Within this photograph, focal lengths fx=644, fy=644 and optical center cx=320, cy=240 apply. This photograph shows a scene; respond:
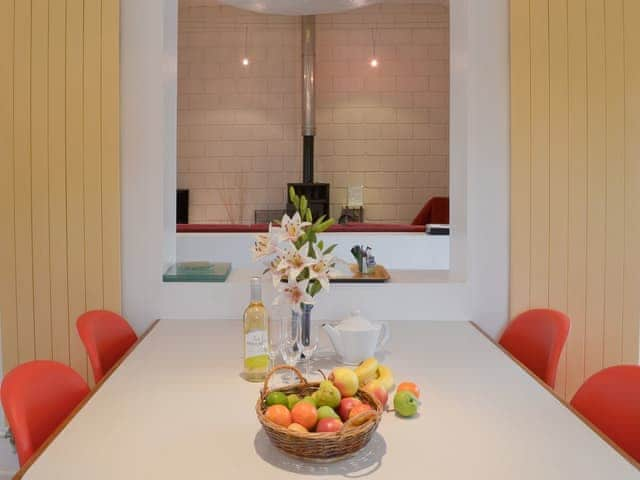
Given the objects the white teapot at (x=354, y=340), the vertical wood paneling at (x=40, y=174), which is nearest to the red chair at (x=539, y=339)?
the white teapot at (x=354, y=340)

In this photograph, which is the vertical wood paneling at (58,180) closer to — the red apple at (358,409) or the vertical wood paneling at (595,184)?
the red apple at (358,409)

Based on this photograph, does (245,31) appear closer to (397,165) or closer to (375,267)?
(397,165)

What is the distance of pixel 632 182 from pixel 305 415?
1887 millimetres

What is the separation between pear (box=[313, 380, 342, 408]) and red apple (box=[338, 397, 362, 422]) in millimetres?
12

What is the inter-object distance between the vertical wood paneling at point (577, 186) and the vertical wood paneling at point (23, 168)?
2.11 m

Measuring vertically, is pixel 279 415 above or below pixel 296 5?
below

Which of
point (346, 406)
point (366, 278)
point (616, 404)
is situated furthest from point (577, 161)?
point (346, 406)

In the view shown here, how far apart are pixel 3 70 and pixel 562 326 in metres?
2.25

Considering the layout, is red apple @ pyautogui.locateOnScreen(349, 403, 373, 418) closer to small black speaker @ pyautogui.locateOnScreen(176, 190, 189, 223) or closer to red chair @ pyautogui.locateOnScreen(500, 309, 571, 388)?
red chair @ pyautogui.locateOnScreen(500, 309, 571, 388)

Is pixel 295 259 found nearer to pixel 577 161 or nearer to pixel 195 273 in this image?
pixel 195 273

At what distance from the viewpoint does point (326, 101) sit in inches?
295

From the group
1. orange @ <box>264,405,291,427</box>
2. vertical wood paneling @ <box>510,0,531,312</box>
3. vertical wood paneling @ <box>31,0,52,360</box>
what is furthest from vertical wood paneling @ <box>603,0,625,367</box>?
vertical wood paneling @ <box>31,0,52,360</box>

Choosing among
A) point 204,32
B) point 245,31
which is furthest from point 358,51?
point 204,32

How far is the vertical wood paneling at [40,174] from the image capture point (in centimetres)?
247
